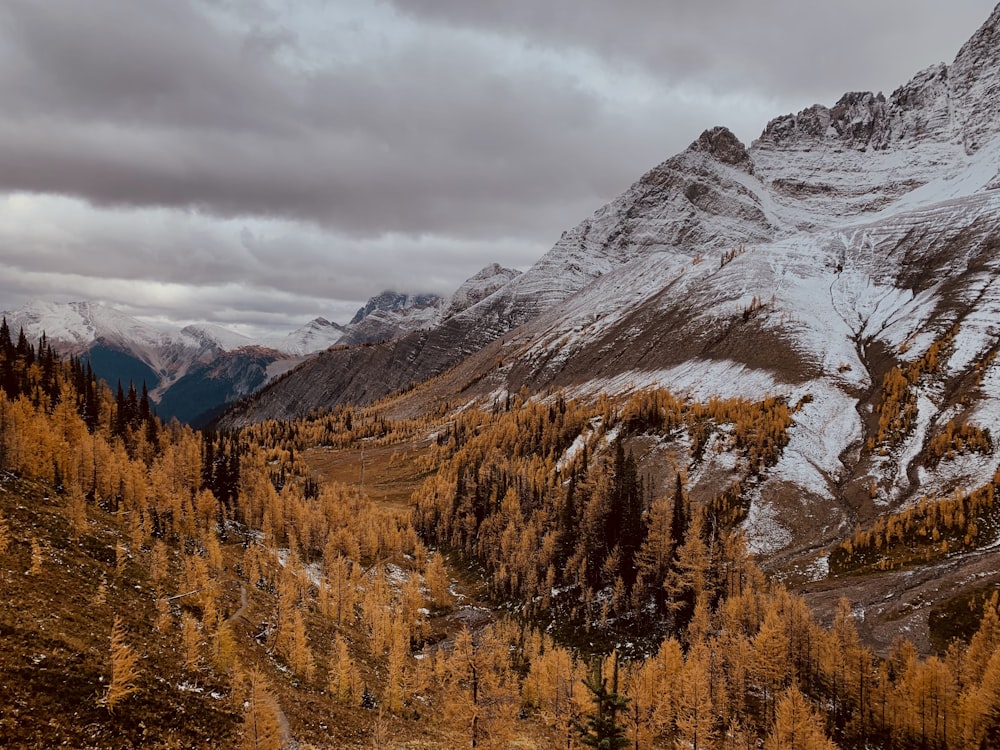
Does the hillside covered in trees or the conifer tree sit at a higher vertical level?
the conifer tree

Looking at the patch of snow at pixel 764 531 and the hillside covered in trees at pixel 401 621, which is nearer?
the hillside covered in trees at pixel 401 621

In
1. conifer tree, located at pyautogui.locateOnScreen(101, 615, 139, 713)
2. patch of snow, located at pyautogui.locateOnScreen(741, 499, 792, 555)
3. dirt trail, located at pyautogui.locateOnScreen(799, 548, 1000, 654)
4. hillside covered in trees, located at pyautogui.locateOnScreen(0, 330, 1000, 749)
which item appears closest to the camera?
conifer tree, located at pyautogui.locateOnScreen(101, 615, 139, 713)

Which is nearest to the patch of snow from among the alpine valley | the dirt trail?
the alpine valley

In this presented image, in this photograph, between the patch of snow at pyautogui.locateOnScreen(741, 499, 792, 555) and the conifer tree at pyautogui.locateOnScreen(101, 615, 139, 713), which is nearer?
the conifer tree at pyautogui.locateOnScreen(101, 615, 139, 713)

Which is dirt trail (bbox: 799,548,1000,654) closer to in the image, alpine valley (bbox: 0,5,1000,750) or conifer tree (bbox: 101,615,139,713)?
alpine valley (bbox: 0,5,1000,750)

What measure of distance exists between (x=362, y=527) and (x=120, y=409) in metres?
74.4

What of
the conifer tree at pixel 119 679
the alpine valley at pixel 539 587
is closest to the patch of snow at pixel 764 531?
the alpine valley at pixel 539 587

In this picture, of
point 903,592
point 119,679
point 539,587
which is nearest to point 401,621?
point 539,587

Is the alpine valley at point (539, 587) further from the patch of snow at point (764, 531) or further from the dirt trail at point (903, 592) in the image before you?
the patch of snow at point (764, 531)

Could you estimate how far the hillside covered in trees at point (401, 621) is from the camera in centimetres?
4200

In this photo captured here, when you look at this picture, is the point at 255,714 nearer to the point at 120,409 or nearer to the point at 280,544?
the point at 280,544

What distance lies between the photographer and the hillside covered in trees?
4200cm

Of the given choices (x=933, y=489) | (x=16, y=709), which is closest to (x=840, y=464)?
(x=933, y=489)

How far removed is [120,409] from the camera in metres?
148
